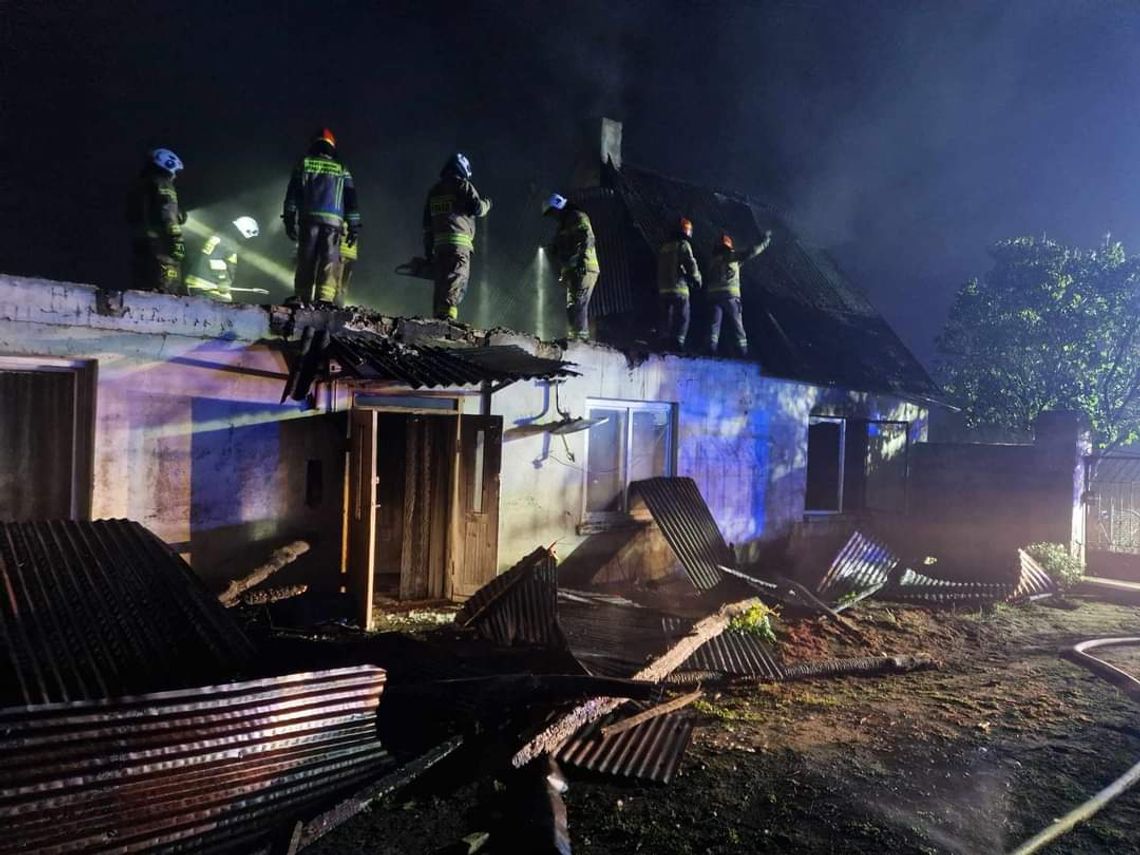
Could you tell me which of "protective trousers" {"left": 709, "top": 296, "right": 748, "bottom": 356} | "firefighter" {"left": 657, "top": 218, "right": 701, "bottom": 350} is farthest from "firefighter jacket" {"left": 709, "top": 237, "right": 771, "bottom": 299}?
"firefighter" {"left": 657, "top": 218, "right": 701, "bottom": 350}

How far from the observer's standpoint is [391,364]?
606 cm

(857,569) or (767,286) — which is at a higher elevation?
(767,286)

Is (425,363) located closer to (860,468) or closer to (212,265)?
(212,265)

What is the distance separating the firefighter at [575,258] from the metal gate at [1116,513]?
1086 cm

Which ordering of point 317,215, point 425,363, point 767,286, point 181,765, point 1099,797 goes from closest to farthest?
point 181,765
point 1099,797
point 425,363
point 317,215
point 767,286

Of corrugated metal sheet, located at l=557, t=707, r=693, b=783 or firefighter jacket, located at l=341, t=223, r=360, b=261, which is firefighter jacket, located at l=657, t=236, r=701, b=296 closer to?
firefighter jacket, located at l=341, t=223, r=360, b=261

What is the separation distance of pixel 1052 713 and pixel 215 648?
21.2ft

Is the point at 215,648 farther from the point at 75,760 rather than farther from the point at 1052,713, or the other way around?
the point at 1052,713

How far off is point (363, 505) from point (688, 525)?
447cm

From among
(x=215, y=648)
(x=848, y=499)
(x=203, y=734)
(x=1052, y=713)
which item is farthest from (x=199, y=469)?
(x=848, y=499)

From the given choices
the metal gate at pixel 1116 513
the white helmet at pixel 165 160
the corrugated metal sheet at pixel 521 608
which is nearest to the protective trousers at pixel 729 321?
the corrugated metal sheet at pixel 521 608

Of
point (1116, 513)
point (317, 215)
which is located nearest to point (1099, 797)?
point (317, 215)

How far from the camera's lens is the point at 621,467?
917 centimetres

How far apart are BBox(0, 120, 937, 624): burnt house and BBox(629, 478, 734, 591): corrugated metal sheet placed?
32 cm
